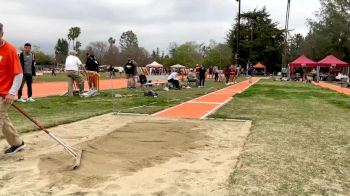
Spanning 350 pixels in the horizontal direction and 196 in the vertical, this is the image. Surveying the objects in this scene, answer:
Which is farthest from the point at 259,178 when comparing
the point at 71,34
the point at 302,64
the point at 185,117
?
the point at 71,34

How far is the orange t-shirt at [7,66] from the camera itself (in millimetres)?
5656

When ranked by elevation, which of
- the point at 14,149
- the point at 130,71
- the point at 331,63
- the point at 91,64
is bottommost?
the point at 14,149

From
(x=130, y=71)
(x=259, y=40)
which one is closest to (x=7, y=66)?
(x=130, y=71)

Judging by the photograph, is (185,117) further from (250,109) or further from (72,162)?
(72,162)

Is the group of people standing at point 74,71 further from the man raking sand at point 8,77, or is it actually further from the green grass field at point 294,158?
the man raking sand at point 8,77

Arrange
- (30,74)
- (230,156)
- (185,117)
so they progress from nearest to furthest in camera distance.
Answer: (230,156) → (185,117) → (30,74)

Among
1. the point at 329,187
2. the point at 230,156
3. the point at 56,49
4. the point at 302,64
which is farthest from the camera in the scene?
the point at 56,49

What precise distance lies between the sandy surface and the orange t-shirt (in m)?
1.07

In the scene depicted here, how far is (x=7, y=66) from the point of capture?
18.7 feet

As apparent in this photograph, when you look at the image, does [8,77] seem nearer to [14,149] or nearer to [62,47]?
[14,149]

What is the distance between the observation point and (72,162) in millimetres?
5375

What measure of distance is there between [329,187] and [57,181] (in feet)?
10.6

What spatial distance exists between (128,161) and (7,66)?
7.50 ft

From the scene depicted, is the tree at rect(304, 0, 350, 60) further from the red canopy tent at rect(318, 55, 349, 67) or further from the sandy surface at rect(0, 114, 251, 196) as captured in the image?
the sandy surface at rect(0, 114, 251, 196)
